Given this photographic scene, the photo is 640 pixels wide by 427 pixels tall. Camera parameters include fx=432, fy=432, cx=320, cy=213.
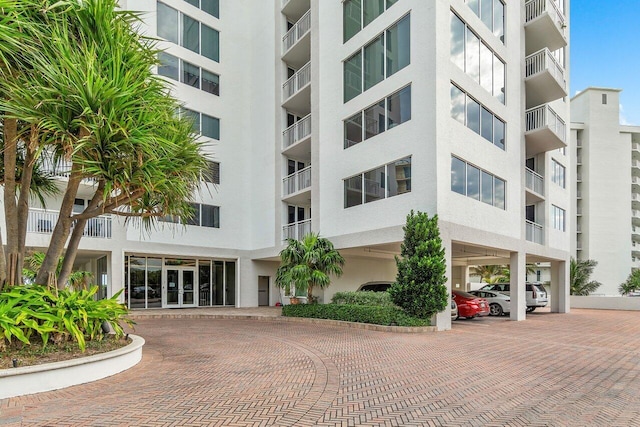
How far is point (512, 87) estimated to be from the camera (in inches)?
A: 754

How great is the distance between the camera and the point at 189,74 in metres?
22.7

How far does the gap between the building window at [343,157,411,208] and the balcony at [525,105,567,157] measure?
7989 millimetres

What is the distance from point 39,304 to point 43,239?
11541 mm

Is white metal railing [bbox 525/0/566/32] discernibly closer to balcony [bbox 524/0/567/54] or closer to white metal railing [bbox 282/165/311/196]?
balcony [bbox 524/0/567/54]

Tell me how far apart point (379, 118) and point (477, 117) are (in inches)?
150

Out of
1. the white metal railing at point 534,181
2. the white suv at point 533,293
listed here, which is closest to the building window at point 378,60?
the white metal railing at point 534,181

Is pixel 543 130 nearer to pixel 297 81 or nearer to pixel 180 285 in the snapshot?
pixel 297 81

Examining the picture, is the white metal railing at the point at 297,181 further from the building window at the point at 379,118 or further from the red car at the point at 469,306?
the red car at the point at 469,306

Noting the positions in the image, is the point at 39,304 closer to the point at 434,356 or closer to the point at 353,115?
the point at 434,356

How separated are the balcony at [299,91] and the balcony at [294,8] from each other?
3857 mm

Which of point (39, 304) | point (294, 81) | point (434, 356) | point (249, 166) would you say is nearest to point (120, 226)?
point (249, 166)

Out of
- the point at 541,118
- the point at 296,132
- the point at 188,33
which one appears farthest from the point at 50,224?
the point at 541,118

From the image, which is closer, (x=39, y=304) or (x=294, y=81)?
(x=39, y=304)

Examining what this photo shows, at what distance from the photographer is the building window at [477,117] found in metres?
15.5
